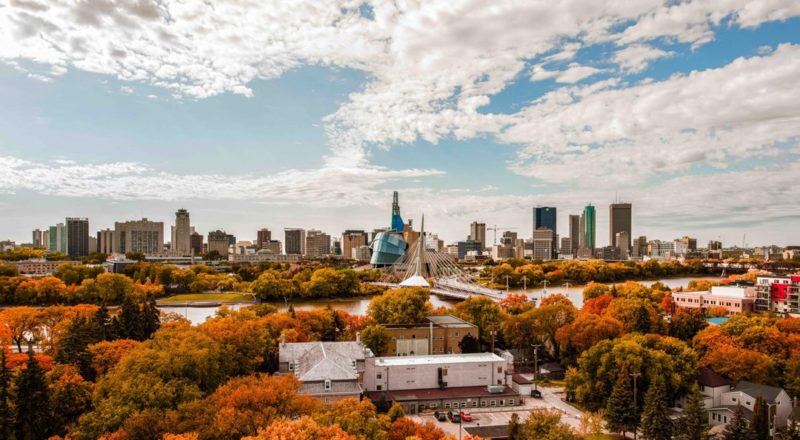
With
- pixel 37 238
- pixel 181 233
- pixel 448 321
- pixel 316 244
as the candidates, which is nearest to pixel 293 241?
pixel 316 244

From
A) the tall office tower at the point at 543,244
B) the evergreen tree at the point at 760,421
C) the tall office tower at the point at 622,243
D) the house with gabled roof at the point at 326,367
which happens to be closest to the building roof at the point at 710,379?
the evergreen tree at the point at 760,421

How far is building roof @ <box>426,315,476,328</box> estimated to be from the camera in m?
24.9

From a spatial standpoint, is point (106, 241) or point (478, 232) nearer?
point (106, 241)

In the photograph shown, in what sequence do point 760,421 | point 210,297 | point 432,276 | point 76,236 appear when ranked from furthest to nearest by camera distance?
point 76,236, point 432,276, point 210,297, point 760,421

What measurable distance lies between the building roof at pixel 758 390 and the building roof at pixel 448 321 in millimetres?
10187

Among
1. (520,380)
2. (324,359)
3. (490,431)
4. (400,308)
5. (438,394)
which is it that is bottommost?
(490,431)

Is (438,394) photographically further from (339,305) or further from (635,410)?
(339,305)

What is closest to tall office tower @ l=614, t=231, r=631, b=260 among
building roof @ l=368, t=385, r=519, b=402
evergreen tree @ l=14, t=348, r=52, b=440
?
building roof @ l=368, t=385, r=519, b=402

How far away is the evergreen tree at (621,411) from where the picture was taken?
16.0 metres

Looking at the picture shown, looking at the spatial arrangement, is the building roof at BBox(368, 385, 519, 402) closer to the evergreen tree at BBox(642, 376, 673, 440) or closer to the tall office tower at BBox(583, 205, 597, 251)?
the evergreen tree at BBox(642, 376, 673, 440)

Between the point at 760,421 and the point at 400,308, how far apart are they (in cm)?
1418

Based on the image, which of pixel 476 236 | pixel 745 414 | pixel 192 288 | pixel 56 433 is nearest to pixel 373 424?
pixel 56 433

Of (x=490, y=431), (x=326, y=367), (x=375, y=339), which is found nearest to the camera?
(x=490, y=431)

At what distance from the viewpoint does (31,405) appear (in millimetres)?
14117
